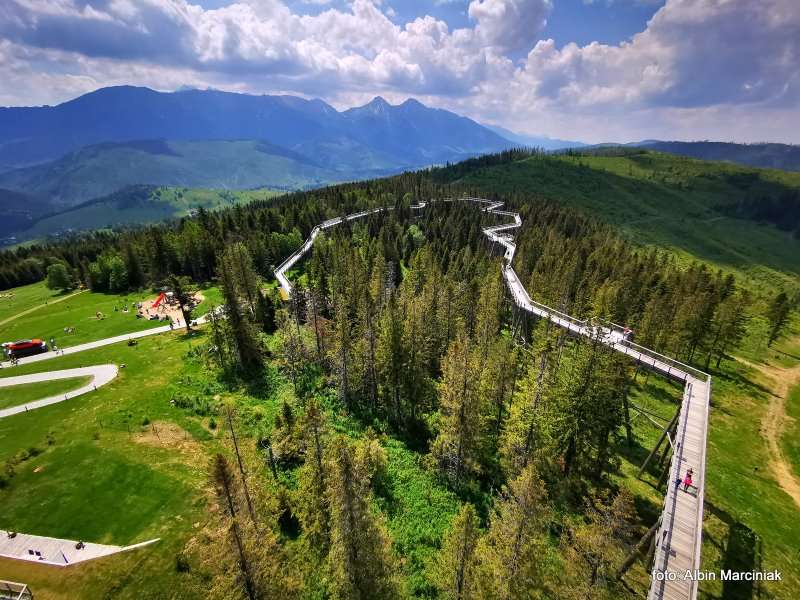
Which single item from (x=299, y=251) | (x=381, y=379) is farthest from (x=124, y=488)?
(x=299, y=251)

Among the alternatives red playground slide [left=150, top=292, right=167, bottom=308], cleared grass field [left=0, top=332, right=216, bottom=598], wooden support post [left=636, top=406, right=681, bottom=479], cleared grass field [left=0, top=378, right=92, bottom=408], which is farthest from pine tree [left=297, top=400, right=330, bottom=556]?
red playground slide [left=150, top=292, right=167, bottom=308]

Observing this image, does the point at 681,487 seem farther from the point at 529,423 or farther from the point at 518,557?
the point at 518,557

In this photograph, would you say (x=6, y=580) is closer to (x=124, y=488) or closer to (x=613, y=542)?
(x=124, y=488)

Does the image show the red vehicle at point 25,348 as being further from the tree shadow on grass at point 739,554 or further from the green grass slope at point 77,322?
the tree shadow on grass at point 739,554

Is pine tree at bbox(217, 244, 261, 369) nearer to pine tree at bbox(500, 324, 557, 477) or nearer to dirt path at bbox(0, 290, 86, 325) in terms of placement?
pine tree at bbox(500, 324, 557, 477)

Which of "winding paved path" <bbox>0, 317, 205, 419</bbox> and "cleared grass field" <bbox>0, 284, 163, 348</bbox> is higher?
"winding paved path" <bbox>0, 317, 205, 419</bbox>

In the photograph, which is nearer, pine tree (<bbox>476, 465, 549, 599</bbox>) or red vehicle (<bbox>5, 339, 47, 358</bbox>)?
pine tree (<bbox>476, 465, 549, 599</bbox>)
